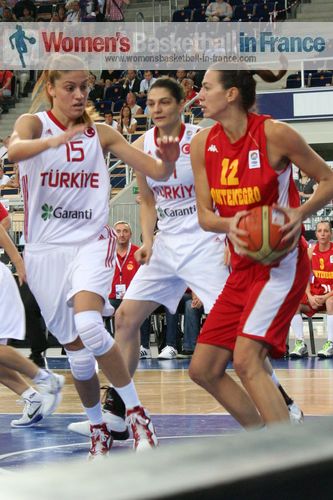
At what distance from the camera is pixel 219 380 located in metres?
4.10

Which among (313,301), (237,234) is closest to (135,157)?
(237,234)

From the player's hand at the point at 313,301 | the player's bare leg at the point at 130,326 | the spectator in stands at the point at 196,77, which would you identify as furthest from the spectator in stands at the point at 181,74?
the player's bare leg at the point at 130,326

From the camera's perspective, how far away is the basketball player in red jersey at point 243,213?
3.85m

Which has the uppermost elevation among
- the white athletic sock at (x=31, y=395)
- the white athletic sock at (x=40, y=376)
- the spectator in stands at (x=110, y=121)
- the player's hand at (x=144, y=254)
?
the spectator in stands at (x=110, y=121)

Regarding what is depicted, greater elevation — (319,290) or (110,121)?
(110,121)

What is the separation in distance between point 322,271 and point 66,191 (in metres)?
8.18

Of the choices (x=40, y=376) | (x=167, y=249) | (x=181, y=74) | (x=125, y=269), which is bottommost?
(x=125, y=269)

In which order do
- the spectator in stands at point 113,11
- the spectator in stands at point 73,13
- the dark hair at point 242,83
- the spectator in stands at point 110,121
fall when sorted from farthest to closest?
the spectator in stands at point 73,13 < the spectator in stands at point 113,11 < the spectator in stands at point 110,121 < the dark hair at point 242,83

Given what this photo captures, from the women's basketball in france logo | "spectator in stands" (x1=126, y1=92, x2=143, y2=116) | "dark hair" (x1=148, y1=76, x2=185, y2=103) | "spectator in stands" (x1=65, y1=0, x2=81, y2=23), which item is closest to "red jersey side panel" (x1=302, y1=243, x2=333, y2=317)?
"dark hair" (x1=148, y1=76, x2=185, y2=103)

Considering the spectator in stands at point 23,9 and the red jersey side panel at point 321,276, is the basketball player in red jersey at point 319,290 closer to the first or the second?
the red jersey side panel at point 321,276

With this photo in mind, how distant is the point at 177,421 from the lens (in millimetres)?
6125

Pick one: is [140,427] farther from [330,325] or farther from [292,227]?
[330,325]

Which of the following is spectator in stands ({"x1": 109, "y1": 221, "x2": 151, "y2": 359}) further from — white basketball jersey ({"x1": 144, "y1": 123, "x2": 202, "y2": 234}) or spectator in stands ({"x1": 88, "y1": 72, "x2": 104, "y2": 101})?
spectator in stands ({"x1": 88, "y1": 72, "x2": 104, "y2": 101})

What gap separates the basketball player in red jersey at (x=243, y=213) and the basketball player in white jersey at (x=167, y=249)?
127cm
